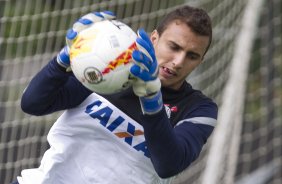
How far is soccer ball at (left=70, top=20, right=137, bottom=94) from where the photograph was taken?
9.32ft

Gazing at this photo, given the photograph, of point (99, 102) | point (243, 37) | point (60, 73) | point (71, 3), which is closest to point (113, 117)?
point (99, 102)

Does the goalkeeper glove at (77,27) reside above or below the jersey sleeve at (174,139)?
above

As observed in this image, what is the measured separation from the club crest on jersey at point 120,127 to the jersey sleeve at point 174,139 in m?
0.14

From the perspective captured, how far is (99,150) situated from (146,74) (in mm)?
513

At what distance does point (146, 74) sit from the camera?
9.23 ft

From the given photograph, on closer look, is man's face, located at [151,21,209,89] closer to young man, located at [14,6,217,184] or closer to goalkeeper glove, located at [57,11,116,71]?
young man, located at [14,6,217,184]

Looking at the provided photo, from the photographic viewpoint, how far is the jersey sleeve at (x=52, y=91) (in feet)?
10.0

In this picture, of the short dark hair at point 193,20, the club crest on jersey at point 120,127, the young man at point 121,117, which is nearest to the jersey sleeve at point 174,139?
the young man at point 121,117

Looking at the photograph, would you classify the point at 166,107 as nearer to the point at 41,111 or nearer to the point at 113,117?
the point at 113,117

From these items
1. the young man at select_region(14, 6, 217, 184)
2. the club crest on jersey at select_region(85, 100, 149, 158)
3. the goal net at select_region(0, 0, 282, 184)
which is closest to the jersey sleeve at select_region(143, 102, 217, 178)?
the young man at select_region(14, 6, 217, 184)

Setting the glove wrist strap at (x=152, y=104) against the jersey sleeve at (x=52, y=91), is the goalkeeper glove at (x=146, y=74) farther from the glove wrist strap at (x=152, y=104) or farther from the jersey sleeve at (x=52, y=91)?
the jersey sleeve at (x=52, y=91)

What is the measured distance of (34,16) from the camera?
215 inches

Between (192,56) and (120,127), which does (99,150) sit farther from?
(192,56)

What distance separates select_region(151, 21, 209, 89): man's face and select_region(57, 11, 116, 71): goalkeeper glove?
0.27 metres
